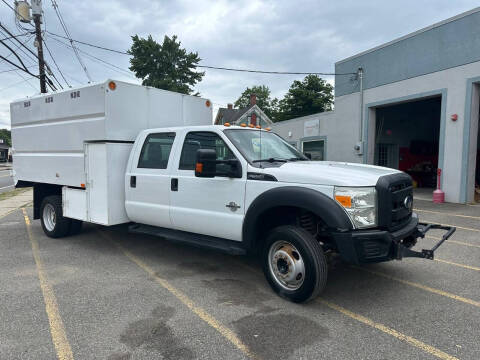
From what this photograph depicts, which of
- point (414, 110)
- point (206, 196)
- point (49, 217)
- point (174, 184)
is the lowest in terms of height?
point (49, 217)

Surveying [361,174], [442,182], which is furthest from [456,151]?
[361,174]

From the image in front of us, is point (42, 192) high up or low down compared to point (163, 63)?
down

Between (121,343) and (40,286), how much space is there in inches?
78.7

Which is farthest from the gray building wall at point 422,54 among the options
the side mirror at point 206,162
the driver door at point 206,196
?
the side mirror at point 206,162

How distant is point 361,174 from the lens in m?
3.82

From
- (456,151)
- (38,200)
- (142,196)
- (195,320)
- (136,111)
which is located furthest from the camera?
(456,151)

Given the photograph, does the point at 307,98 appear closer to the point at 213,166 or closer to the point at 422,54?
the point at 422,54

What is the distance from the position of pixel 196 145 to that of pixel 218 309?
220cm

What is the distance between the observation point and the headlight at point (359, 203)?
3.51 m

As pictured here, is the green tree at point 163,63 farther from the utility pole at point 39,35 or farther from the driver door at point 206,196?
the driver door at point 206,196

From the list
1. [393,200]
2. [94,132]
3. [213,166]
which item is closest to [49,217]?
[94,132]

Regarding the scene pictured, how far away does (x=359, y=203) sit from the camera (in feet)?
11.6

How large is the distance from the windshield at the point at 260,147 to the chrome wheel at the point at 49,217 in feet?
14.5

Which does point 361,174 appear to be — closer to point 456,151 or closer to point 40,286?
point 40,286
